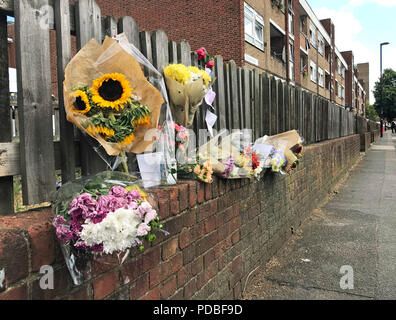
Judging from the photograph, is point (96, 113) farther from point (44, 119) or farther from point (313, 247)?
point (313, 247)

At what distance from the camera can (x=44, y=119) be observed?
1.83 m

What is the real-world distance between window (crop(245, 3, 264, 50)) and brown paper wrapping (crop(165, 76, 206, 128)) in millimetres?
15455

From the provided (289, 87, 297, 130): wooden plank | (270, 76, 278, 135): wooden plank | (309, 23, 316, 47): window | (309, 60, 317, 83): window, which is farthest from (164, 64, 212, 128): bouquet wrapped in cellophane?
(309, 23, 316, 47): window

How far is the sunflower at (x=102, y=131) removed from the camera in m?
1.83

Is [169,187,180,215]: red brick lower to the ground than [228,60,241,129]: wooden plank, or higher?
lower

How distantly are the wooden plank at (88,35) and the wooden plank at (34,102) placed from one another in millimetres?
202

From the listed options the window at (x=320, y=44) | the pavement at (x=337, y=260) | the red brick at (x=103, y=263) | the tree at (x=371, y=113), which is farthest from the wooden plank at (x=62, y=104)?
the tree at (x=371, y=113)

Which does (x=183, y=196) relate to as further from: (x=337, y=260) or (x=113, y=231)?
(x=337, y=260)

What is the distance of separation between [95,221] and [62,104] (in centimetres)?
85

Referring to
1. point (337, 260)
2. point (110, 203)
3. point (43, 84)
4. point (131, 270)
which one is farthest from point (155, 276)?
point (337, 260)

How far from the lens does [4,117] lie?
5.66 ft

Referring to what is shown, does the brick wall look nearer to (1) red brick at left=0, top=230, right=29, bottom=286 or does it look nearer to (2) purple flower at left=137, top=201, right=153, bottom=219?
(1) red brick at left=0, top=230, right=29, bottom=286

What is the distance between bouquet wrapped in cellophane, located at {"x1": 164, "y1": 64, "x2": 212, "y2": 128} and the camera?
2523 millimetres
